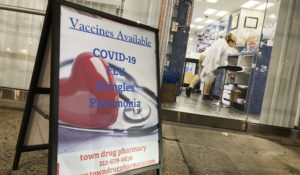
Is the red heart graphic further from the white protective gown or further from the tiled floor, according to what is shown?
the white protective gown

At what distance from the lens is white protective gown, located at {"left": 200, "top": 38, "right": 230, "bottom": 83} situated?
5469mm

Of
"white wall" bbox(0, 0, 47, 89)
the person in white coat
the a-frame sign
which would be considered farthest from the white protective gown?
the a-frame sign

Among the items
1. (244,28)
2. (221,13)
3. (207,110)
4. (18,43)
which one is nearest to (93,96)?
(18,43)

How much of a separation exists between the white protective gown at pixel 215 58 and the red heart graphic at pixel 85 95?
4.68 metres

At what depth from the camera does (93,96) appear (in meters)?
1.11

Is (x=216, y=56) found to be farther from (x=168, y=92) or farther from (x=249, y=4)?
(x=249, y=4)

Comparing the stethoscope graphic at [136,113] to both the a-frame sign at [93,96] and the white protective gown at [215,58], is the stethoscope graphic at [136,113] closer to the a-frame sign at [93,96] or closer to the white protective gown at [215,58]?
the a-frame sign at [93,96]

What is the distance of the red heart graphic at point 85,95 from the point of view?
1.01 m

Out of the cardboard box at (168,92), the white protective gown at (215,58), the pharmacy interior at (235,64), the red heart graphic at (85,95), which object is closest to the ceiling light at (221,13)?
the pharmacy interior at (235,64)

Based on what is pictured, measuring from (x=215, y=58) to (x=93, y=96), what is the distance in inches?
190

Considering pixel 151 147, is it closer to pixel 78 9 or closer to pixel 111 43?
pixel 111 43

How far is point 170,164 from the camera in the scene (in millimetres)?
1758

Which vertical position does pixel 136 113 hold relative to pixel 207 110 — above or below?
above

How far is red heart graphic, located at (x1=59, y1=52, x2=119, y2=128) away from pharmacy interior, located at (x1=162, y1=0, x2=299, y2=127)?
7.73 feet
